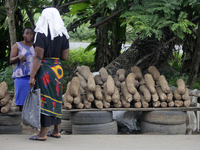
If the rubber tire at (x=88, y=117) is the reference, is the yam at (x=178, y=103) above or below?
above

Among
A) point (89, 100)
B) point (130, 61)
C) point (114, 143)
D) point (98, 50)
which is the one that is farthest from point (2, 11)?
point (114, 143)

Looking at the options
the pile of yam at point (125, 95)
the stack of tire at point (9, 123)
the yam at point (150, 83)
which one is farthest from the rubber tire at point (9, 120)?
the yam at point (150, 83)

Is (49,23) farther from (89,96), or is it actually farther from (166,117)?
(166,117)

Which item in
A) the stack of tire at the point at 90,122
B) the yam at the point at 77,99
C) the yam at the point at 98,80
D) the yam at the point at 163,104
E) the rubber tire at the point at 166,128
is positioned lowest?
the rubber tire at the point at 166,128

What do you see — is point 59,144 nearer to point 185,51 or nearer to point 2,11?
point 2,11

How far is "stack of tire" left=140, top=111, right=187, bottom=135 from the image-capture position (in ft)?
15.3

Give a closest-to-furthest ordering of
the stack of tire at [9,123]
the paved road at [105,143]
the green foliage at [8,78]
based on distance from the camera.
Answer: the paved road at [105,143], the stack of tire at [9,123], the green foliage at [8,78]

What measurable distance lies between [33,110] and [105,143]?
114cm

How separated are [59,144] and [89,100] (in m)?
1.29

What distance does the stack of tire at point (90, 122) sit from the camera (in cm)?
454

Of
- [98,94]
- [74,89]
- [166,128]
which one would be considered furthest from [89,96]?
[166,128]

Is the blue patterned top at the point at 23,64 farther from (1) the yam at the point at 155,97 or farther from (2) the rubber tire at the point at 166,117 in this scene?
(2) the rubber tire at the point at 166,117

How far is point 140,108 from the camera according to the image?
15.3 ft

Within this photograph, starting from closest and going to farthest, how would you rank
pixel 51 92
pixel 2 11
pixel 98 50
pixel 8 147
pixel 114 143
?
pixel 8 147, pixel 51 92, pixel 114 143, pixel 2 11, pixel 98 50
